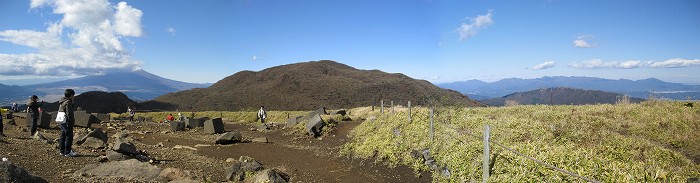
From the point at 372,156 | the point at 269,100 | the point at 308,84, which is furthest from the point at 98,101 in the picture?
the point at 372,156

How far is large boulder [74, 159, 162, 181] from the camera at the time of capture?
9.09 meters

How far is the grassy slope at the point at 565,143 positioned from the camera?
862 centimetres

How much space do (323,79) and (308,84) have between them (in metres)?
7.84

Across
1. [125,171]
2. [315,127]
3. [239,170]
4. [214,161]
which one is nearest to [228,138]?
[315,127]

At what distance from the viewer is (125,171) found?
9.34m

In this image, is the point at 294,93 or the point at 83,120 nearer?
the point at 83,120

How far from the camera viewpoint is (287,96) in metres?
108

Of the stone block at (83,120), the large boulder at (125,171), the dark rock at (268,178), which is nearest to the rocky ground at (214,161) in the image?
the large boulder at (125,171)

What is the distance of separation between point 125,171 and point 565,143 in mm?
12466

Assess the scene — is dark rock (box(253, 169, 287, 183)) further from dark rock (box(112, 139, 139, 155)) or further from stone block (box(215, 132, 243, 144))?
stone block (box(215, 132, 243, 144))

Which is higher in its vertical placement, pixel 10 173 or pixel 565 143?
pixel 10 173

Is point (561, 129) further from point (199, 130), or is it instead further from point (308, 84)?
point (308, 84)

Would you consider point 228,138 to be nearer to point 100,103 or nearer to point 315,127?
point 315,127

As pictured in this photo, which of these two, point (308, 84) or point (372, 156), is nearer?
point (372, 156)
